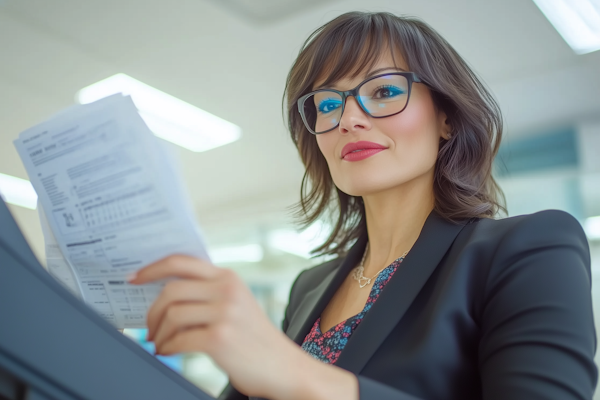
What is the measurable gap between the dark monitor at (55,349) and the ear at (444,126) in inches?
39.5

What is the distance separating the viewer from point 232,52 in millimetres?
3623

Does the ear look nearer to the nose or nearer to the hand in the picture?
the nose

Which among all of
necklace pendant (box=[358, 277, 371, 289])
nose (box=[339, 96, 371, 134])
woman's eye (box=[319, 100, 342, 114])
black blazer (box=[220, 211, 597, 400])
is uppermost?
woman's eye (box=[319, 100, 342, 114])

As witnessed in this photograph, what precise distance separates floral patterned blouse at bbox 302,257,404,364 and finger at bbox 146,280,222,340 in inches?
20.3

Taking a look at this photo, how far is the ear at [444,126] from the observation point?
127cm

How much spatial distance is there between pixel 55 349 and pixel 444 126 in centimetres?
108

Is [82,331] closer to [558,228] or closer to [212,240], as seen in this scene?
[558,228]

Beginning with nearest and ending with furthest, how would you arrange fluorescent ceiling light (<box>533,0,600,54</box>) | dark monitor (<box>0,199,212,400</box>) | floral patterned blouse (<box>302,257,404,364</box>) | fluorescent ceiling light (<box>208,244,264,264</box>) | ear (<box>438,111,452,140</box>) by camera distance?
dark monitor (<box>0,199,212,400</box>) < floral patterned blouse (<box>302,257,404,364</box>) < ear (<box>438,111,452,140</box>) < fluorescent ceiling light (<box>533,0,600,54</box>) < fluorescent ceiling light (<box>208,244,264,264</box>)

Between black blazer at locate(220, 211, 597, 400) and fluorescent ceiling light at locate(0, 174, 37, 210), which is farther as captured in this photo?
fluorescent ceiling light at locate(0, 174, 37, 210)

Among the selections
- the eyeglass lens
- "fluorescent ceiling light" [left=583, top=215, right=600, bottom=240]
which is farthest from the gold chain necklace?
"fluorescent ceiling light" [left=583, top=215, right=600, bottom=240]

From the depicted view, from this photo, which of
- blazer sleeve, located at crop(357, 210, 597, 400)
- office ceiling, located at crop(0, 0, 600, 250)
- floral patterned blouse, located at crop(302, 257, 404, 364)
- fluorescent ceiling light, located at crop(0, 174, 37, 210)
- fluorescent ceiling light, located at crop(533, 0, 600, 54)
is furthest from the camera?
fluorescent ceiling light, located at crop(0, 174, 37, 210)

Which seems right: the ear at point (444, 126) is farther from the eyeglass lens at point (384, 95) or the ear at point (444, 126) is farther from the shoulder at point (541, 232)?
the shoulder at point (541, 232)

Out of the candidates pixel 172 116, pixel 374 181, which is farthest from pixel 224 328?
pixel 172 116

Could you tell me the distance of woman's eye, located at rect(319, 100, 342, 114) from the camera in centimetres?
121
